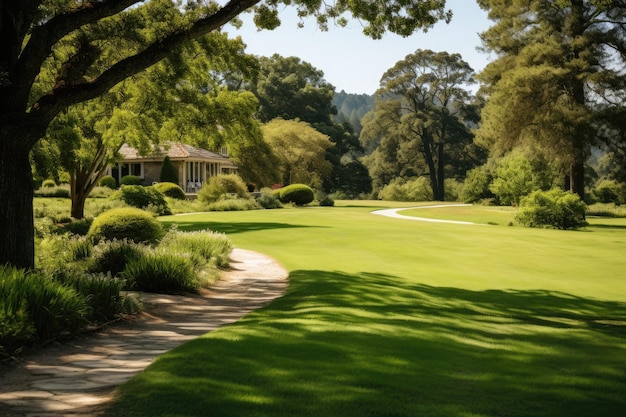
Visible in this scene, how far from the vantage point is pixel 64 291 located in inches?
312

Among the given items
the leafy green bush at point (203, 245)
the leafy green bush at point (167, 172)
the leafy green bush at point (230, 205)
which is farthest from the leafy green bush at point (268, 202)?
the leafy green bush at point (203, 245)

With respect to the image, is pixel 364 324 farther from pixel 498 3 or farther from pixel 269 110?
pixel 269 110

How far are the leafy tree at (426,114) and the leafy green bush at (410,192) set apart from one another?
604cm

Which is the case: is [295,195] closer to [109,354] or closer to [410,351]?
[109,354]

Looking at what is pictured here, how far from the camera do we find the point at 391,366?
5.97 m

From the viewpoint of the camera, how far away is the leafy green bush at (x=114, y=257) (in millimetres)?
12969

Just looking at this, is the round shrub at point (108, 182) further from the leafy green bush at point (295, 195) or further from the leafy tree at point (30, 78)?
the leafy tree at point (30, 78)

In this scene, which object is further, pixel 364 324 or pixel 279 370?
pixel 364 324

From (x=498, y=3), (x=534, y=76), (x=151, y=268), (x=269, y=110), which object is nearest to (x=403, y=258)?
(x=151, y=268)

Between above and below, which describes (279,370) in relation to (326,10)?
below

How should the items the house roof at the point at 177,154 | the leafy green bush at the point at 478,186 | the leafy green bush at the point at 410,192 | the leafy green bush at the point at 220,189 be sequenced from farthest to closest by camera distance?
1. the leafy green bush at the point at 410,192
2. the leafy green bush at the point at 478,186
3. the house roof at the point at 177,154
4. the leafy green bush at the point at 220,189

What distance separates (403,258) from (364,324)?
928cm

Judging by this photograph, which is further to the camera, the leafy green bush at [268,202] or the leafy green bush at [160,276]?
the leafy green bush at [268,202]

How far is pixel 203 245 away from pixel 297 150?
143ft
